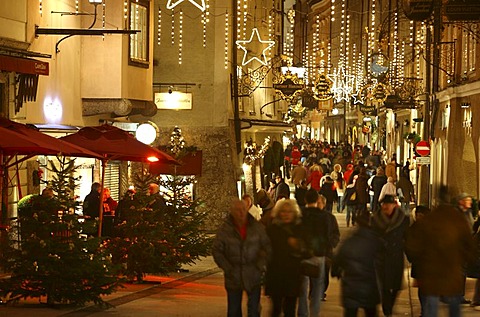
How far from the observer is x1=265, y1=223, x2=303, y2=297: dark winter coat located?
1380 centimetres

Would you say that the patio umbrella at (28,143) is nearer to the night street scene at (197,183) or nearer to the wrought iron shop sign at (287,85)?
the night street scene at (197,183)

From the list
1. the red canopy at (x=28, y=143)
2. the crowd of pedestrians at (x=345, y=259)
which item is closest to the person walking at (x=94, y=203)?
the red canopy at (x=28, y=143)

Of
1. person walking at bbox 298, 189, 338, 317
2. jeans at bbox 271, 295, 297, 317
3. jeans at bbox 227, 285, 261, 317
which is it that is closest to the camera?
jeans at bbox 227, 285, 261, 317

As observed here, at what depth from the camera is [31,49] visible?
24.5 metres

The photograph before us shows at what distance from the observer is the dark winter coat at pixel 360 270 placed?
13070 millimetres

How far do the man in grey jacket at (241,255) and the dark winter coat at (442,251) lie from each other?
5.82 ft

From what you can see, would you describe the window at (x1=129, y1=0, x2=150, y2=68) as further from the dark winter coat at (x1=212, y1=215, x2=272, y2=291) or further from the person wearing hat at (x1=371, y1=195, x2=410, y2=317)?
the dark winter coat at (x1=212, y1=215, x2=272, y2=291)

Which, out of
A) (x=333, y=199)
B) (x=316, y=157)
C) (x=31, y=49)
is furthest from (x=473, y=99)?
(x=316, y=157)

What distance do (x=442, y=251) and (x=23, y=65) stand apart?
1127cm

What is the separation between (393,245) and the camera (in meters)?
16.2

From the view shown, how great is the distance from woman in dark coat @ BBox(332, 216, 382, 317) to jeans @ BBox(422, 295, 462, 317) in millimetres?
830

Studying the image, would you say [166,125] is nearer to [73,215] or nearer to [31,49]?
[31,49]

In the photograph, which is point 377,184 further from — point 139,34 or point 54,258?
point 54,258

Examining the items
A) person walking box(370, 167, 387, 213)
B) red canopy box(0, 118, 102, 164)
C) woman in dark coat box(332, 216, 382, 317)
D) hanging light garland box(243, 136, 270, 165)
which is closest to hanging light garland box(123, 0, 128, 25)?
red canopy box(0, 118, 102, 164)
